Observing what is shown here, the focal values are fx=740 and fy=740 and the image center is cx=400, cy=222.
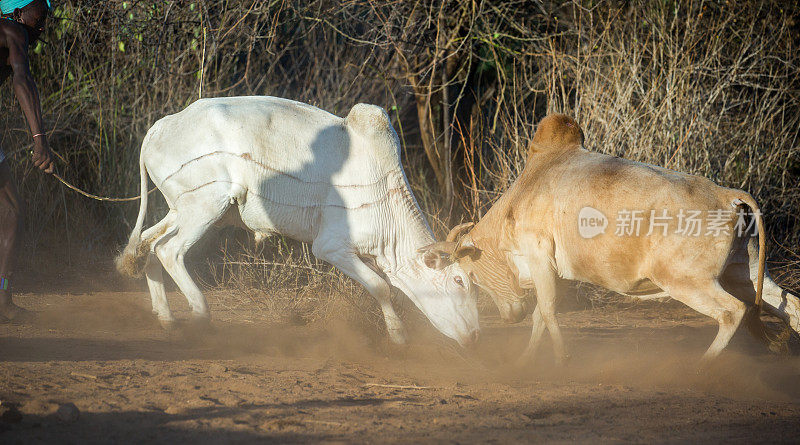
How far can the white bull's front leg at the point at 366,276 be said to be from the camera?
4.82 meters

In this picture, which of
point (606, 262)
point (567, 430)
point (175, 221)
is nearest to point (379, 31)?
point (175, 221)

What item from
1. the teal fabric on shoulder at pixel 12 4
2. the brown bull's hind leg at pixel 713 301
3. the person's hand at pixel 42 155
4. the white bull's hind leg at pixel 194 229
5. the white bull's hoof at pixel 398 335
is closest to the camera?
the brown bull's hind leg at pixel 713 301

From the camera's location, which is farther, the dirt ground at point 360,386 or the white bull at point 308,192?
the white bull at point 308,192

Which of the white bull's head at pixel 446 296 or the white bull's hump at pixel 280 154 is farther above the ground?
the white bull's hump at pixel 280 154

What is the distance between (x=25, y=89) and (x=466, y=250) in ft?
9.78

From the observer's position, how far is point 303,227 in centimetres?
500

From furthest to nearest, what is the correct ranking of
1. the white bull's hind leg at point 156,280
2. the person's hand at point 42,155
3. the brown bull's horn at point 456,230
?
the brown bull's horn at point 456,230
the white bull's hind leg at point 156,280
the person's hand at point 42,155

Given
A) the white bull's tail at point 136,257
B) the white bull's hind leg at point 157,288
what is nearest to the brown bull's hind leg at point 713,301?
the white bull's hind leg at point 157,288

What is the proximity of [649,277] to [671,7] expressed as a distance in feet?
16.1

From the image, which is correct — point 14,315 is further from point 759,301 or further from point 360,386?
point 759,301

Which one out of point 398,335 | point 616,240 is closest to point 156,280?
point 398,335

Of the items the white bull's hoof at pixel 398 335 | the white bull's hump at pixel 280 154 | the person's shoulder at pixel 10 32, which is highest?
the person's shoulder at pixel 10 32

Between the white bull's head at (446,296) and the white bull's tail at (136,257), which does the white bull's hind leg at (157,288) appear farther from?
the white bull's head at (446,296)

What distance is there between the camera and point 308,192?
4895 mm
